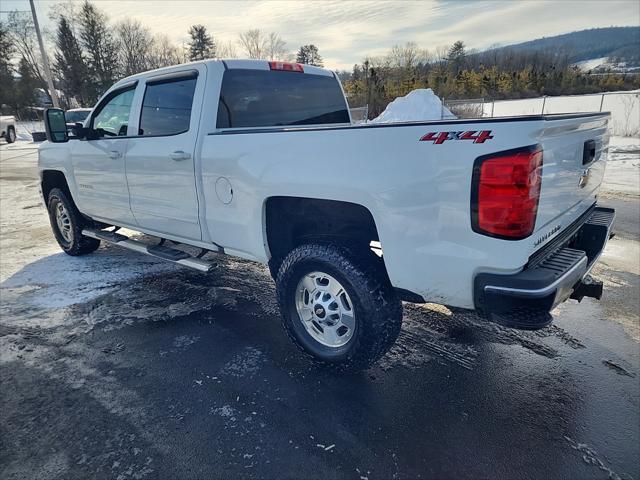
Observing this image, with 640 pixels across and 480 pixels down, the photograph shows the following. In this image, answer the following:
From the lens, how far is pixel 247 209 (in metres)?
3.09

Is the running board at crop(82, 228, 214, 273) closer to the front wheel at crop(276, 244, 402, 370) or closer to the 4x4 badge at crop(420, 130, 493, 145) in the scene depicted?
the front wheel at crop(276, 244, 402, 370)

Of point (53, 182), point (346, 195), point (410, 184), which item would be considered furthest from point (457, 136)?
point (53, 182)

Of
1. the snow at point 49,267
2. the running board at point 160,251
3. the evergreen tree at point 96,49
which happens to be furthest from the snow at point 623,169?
the evergreen tree at point 96,49

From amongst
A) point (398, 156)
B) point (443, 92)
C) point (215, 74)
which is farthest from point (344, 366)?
point (443, 92)

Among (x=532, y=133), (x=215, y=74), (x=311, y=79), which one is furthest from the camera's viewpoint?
(x=311, y=79)

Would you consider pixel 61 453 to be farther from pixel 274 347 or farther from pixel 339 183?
pixel 339 183

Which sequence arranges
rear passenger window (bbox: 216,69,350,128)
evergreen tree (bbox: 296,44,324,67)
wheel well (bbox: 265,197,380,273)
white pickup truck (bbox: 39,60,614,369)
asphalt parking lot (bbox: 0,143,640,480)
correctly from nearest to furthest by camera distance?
white pickup truck (bbox: 39,60,614,369) < asphalt parking lot (bbox: 0,143,640,480) < wheel well (bbox: 265,197,380,273) < rear passenger window (bbox: 216,69,350,128) < evergreen tree (bbox: 296,44,324,67)

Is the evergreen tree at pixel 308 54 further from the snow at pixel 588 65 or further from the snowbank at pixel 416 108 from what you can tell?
the snowbank at pixel 416 108

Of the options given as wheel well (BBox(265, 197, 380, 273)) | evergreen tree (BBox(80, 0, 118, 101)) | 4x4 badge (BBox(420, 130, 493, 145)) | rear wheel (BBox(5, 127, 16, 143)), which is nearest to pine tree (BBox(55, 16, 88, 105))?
evergreen tree (BBox(80, 0, 118, 101))

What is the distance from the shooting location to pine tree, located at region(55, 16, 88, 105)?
4053 cm

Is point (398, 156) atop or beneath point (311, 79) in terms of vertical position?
beneath

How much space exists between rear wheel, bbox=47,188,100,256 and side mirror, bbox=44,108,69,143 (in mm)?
806

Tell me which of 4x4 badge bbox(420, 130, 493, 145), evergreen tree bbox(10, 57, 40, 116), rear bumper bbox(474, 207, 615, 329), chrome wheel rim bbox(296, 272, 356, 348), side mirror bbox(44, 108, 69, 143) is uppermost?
evergreen tree bbox(10, 57, 40, 116)

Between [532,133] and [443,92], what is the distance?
28579mm
